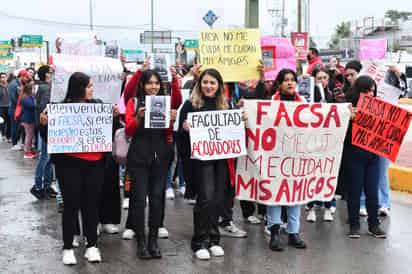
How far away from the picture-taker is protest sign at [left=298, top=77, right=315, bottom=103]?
24.6 feet

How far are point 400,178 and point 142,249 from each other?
5.46 m

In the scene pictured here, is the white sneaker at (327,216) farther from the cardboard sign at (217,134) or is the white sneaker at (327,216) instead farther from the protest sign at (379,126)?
the cardboard sign at (217,134)

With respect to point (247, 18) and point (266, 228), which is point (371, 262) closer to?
point (266, 228)

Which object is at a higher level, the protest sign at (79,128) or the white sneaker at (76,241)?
the protest sign at (79,128)

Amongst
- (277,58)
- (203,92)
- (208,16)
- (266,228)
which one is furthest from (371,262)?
(208,16)

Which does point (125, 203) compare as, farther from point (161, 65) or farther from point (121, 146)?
point (161, 65)

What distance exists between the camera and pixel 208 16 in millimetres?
18000

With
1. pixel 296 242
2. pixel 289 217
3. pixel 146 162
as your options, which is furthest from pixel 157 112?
pixel 296 242

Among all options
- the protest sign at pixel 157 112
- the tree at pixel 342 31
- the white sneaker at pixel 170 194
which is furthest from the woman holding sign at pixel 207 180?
the tree at pixel 342 31

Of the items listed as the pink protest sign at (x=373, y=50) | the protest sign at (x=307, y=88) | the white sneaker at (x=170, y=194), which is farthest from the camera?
the pink protest sign at (x=373, y=50)

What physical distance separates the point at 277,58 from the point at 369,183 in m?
2.09

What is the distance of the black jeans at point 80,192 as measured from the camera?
5.95 metres

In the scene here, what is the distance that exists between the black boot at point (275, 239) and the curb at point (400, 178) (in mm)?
4157

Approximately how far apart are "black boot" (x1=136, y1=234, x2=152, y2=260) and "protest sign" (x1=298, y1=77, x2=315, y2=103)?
265 centimetres
